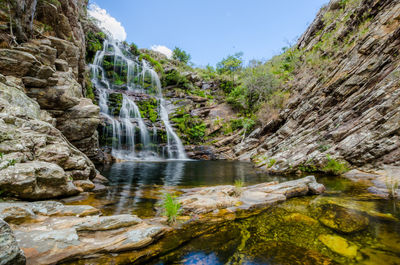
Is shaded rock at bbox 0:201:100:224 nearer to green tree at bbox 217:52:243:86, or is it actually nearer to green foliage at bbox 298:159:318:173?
green foliage at bbox 298:159:318:173

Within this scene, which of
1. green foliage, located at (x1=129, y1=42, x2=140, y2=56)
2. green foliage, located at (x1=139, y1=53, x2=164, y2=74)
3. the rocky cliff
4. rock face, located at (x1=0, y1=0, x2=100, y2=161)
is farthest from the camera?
green foliage, located at (x1=129, y1=42, x2=140, y2=56)

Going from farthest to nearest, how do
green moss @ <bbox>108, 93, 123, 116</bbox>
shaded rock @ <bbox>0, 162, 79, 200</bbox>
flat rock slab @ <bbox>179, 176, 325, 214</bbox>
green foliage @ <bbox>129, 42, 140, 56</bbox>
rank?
green foliage @ <bbox>129, 42, 140, 56</bbox> < green moss @ <bbox>108, 93, 123, 116</bbox> < flat rock slab @ <bbox>179, 176, 325, 214</bbox> < shaded rock @ <bbox>0, 162, 79, 200</bbox>

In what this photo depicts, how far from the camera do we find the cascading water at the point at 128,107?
71.1 feet

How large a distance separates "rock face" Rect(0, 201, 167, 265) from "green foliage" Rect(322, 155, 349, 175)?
9.21 metres

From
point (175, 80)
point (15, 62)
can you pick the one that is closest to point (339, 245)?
point (15, 62)

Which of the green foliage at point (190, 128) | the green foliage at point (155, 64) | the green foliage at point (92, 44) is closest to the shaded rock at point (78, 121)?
the green foliage at point (190, 128)

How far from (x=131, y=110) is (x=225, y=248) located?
78.4 feet

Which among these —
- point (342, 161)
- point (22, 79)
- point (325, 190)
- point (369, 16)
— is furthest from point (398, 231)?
point (369, 16)

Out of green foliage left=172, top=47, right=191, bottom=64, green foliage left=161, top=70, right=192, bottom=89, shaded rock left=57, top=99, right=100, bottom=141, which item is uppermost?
green foliage left=172, top=47, right=191, bottom=64

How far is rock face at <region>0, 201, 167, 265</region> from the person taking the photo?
8.83 feet

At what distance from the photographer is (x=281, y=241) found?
348cm

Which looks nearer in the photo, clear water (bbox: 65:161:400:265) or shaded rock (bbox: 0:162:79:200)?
clear water (bbox: 65:161:400:265)

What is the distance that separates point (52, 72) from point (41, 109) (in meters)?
2.12

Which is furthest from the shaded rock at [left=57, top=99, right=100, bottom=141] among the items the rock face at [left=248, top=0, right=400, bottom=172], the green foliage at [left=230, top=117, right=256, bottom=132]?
the green foliage at [left=230, top=117, right=256, bottom=132]
